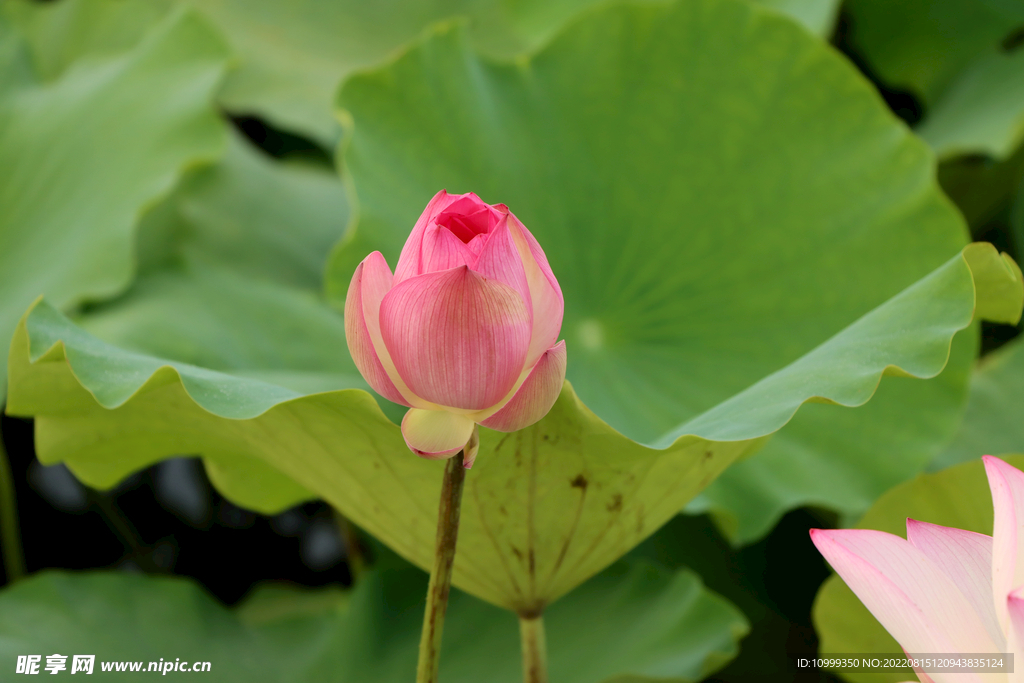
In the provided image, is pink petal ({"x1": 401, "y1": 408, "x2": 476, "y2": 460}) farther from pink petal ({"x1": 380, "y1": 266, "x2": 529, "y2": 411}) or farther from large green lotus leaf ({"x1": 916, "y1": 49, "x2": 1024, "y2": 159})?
large green lotus leaf ({"x1": 916, "y1": 49, "x2": 1024, "y2": 159})

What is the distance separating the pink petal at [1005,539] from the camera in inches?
12.0

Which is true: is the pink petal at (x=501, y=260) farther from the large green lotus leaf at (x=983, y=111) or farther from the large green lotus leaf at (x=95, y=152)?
the large green lotus leaf at (x=983, y=111)

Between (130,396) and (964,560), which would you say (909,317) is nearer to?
(964,560)

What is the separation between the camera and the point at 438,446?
305mm

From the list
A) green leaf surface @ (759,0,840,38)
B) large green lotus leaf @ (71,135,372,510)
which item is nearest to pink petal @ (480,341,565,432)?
large green lotus leaf @ (71,135,372,510)

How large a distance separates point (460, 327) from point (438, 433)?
4 cm

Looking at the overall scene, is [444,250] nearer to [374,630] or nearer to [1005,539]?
[1005,539]

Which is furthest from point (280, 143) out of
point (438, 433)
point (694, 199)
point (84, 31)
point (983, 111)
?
point (438, 433)

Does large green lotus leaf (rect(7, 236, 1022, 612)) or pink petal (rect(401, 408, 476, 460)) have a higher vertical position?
pink petal (rect(401, 408, 476, 460))

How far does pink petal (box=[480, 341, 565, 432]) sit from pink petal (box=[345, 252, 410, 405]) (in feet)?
0.13

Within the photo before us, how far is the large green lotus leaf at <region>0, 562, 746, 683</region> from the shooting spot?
532 mm

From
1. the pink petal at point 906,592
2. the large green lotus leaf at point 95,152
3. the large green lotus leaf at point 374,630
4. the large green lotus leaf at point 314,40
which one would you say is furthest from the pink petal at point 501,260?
the large green lotus leaf at point 314,40

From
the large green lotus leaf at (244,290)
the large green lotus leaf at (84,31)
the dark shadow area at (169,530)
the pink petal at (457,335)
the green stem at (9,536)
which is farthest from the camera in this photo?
the large green lotus leaf at (84,31)

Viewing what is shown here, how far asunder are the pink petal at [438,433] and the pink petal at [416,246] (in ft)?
0.18
